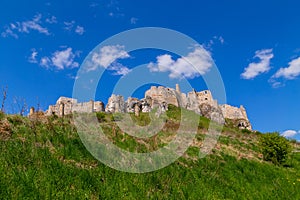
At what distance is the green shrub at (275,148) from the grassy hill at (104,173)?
5.11ft

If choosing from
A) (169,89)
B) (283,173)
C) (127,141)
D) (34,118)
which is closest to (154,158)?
(127,141)

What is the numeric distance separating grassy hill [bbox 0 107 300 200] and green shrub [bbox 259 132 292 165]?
1556 mm

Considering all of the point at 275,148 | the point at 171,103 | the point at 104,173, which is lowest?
the point at 104,173

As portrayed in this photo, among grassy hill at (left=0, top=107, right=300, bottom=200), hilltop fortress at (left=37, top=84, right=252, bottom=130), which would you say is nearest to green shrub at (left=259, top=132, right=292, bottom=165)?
grassy hill at (left=0, top=107, right=300, bottom=200)

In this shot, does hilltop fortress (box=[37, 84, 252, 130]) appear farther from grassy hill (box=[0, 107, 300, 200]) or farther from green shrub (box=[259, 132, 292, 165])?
grassy hill (box=[0, 107, 300, 200])

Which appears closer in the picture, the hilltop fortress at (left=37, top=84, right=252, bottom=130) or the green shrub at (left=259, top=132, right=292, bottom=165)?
the green shrub at (left=259, top=132, right=292, bottom=165)

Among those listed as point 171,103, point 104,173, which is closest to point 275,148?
point 104,173

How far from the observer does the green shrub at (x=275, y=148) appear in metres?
16.9

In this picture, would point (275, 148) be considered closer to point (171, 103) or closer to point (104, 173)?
point (104, 173)

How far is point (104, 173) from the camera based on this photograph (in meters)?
9.46

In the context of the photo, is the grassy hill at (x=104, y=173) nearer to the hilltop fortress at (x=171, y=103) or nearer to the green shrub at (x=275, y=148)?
the green shrub at (x=275, y=148)

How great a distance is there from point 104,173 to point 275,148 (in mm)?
11986

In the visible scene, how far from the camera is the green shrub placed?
1694 cm

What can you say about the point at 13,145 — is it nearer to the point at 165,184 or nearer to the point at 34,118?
the point at 34,118
